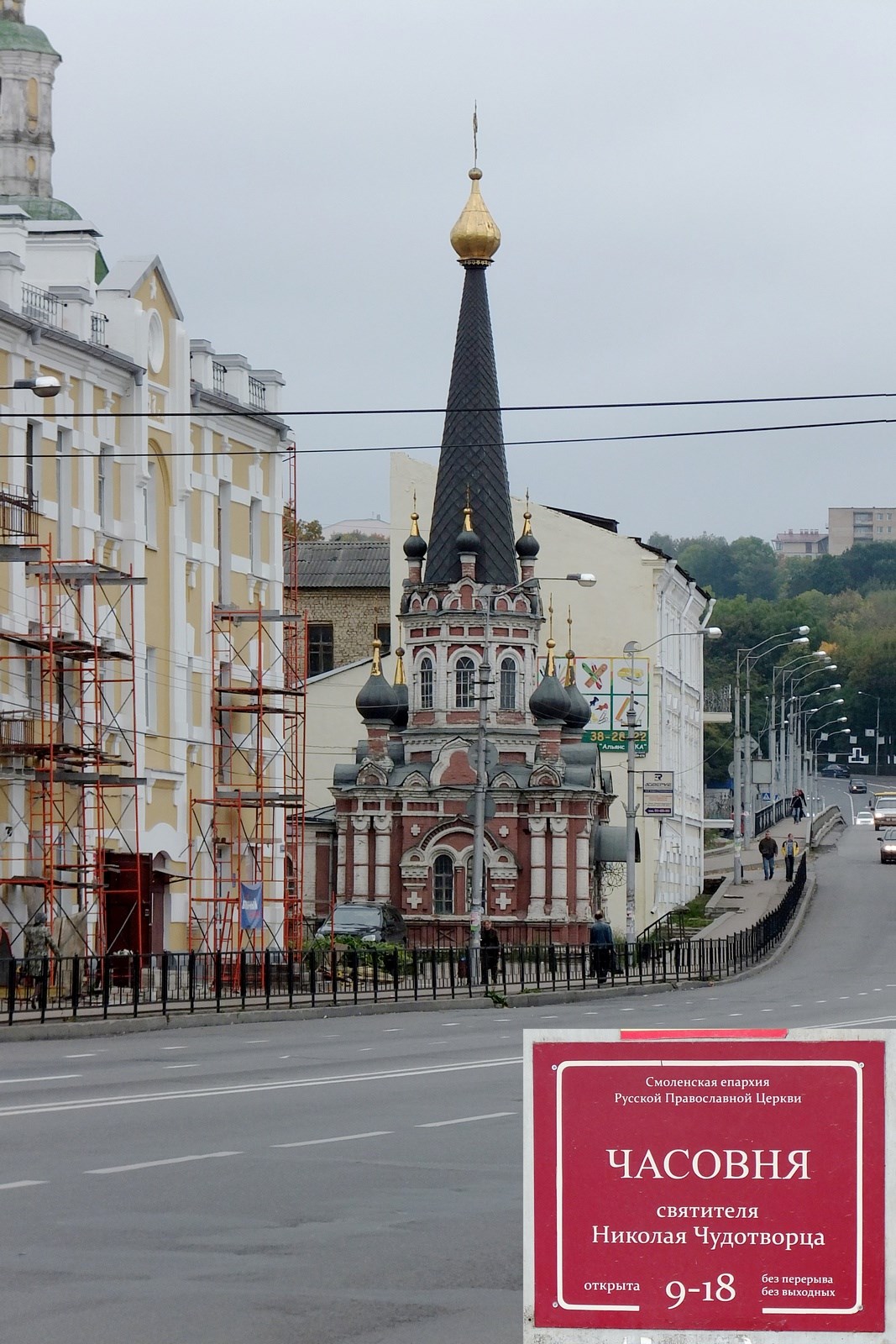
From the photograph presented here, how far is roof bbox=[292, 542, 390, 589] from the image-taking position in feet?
309

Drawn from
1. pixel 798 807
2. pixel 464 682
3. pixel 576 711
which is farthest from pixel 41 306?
pixel 798 807

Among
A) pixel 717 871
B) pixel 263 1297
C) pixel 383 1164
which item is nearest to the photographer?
pixel 263 1297

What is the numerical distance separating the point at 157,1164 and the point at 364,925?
43649 mm

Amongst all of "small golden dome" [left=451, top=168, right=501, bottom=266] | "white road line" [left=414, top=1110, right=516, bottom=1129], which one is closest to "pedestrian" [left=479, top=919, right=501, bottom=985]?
"white road line" [left=414, top=1110, right=516, bottom=1129]

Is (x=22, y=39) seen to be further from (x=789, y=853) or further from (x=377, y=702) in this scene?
(x=789, y=853)

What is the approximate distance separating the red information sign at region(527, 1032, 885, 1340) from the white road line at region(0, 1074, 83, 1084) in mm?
15873

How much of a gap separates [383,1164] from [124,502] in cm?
3406

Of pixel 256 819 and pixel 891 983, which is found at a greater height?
pixel 256 819

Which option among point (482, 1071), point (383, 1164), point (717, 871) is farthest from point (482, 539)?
point (383, 1164)

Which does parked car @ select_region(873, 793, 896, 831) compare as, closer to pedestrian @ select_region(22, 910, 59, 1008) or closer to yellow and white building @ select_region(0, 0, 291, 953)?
yellow and white building @ select_region(0, 0, 291, 953)

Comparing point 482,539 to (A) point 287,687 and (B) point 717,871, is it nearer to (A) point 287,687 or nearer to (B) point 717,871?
(A) point 287,687

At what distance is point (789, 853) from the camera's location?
87.1 metres

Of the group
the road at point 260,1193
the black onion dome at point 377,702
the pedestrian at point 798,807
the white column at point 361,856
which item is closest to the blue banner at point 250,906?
the white column at point 361,856

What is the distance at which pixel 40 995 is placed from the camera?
99.0 feet
